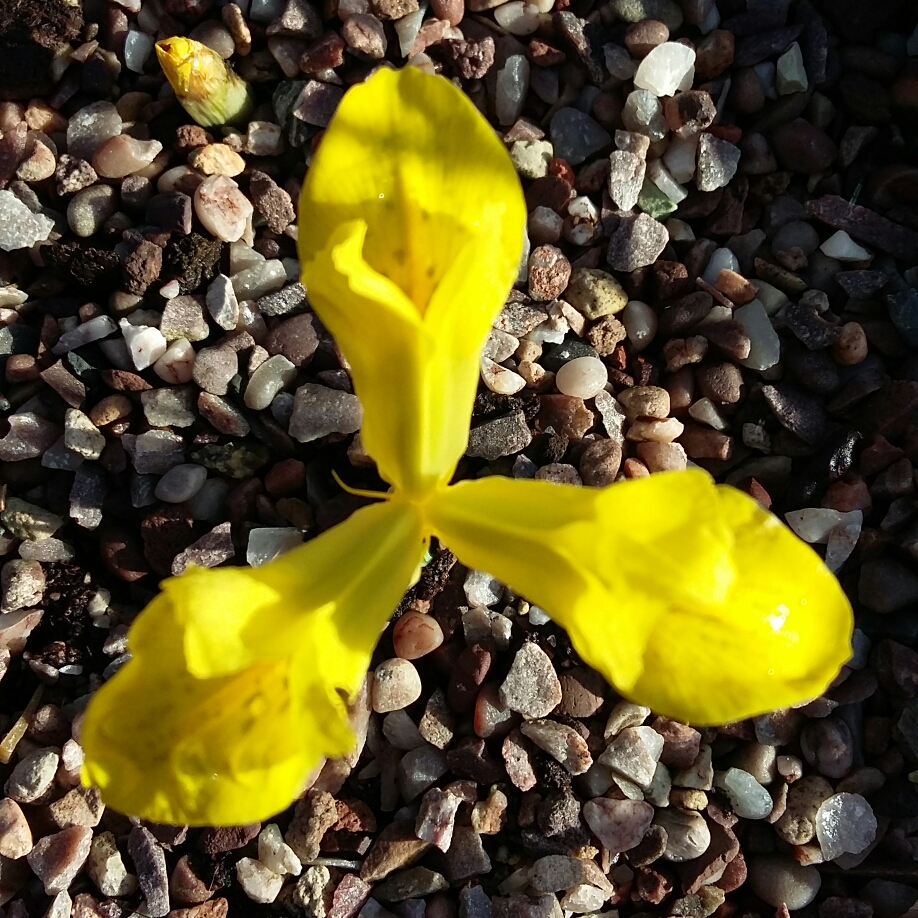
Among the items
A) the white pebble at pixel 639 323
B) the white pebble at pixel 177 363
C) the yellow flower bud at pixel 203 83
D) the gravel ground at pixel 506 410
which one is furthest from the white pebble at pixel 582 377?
the yellow flower bud at pixel 203 83

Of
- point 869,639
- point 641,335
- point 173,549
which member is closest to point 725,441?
point 641,335

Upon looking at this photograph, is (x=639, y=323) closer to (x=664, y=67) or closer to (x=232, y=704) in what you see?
(x=664, y=67)

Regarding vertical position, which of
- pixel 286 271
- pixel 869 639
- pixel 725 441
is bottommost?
pixel 869 639

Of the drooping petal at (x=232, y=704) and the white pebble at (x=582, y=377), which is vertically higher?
the drooping petal at (x=232, y=704)

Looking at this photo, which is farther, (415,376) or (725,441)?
(725,441)

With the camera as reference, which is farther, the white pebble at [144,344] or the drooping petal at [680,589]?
the white pebble at [144,344]

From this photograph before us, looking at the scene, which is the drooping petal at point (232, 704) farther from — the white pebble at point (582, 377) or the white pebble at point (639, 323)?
the white pebble at point (639, 323)

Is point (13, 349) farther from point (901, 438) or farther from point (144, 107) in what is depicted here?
point (901, 438)
